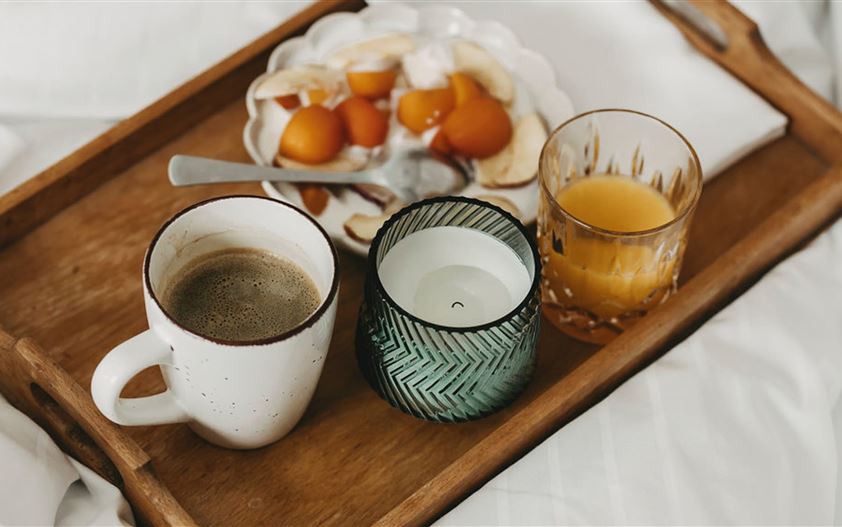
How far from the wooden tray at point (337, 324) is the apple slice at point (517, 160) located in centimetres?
12

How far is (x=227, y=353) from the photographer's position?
616 millimetres

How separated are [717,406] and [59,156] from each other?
1.99 ft

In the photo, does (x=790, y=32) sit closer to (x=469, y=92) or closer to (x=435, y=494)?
(x=469, y=92)

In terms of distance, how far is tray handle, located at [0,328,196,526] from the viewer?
0.66m

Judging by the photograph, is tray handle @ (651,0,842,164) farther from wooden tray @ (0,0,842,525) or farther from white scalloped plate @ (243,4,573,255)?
white scalloped plate @ (243,4,573,255)

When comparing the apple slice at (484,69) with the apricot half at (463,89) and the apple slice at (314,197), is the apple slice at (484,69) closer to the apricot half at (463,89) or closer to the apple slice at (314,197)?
the apricot half at (463,89)

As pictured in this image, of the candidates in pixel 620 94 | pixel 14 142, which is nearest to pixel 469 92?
pixel 620 94

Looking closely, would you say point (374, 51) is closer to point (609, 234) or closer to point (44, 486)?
point (609, 234)

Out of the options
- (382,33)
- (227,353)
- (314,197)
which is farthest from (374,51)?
(227,353)

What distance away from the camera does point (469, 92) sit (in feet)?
2.90

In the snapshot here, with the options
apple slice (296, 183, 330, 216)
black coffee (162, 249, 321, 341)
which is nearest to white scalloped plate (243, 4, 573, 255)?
apple slice (296, 183, 330, 216)

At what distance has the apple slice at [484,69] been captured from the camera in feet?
2.96

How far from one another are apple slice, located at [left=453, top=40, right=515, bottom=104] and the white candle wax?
0.68 feet

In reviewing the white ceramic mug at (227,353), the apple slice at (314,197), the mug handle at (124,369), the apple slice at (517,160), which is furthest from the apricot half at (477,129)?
the mug handle at (124,369)
